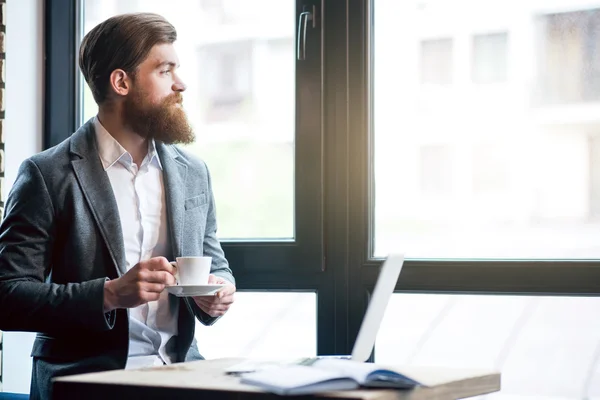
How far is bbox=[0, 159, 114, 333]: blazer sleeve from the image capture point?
77.3 inches

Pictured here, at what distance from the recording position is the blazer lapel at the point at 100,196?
6.91 feet

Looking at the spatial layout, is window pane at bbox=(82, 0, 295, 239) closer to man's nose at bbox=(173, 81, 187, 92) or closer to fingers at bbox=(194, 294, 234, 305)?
man's nose at bbox=(173, 81, 187, 92)

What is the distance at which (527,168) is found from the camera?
93.7 inches

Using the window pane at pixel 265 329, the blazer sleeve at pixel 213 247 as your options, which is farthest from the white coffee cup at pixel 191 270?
the window pane at pixel 265 329

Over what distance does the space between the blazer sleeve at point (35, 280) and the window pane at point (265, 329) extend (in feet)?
2.10

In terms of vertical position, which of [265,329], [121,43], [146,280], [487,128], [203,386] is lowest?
[265,329]

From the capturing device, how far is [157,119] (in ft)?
7.41

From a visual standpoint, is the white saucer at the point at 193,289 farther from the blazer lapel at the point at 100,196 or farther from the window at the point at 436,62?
the window at the point at 436,62

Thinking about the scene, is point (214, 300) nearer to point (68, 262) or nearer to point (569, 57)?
point (68, 262)

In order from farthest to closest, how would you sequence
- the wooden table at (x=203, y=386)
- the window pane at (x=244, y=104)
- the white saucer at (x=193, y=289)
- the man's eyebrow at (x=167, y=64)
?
the window pane at (x=244, y=104) < the man's eyebrow at (x=167, y=64) < the white saucer at (x=193, y=289) < the wooden table at (x=203, y=386)

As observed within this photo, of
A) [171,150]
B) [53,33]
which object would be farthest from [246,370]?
[53,33]

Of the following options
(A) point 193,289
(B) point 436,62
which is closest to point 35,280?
(A) point 193,289

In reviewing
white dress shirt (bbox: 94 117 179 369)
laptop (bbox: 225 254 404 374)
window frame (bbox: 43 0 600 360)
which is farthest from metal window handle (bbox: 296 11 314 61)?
laptop (bbox: 225 254 404 374)

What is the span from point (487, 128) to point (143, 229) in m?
0.99
